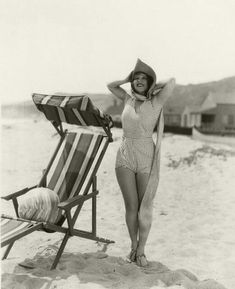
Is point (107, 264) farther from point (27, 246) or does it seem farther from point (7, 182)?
point (7, 182)

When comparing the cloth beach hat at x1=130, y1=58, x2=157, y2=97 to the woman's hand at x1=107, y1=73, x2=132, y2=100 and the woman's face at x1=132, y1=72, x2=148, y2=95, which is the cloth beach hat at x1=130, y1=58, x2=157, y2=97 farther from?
the woman's hand at x1=107, y1=73, x2=132, y2=100

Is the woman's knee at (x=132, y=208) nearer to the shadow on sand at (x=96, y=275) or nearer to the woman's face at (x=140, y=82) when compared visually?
the shadow on sand at (x=96, y=275)

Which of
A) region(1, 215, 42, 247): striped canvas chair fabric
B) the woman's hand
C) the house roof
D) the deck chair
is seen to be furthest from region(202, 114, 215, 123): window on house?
region(1, 215, 42, 247): striped canvas chair fabric

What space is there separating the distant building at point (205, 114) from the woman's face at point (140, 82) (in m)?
31.0

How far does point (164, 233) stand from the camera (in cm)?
508

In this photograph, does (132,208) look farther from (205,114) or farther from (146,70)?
(205,114)

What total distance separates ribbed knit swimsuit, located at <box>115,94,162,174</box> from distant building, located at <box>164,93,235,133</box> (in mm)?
31045

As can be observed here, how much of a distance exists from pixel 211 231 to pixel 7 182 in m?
4.51

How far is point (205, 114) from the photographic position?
35.4 meters

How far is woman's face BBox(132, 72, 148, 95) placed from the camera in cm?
392

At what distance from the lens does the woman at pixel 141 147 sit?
390 centimetres

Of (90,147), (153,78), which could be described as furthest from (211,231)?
(153,78)

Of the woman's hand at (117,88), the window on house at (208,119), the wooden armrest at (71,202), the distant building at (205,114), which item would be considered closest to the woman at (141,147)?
the woman's hand at (117,88)

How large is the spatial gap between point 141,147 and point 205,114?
32.4m
